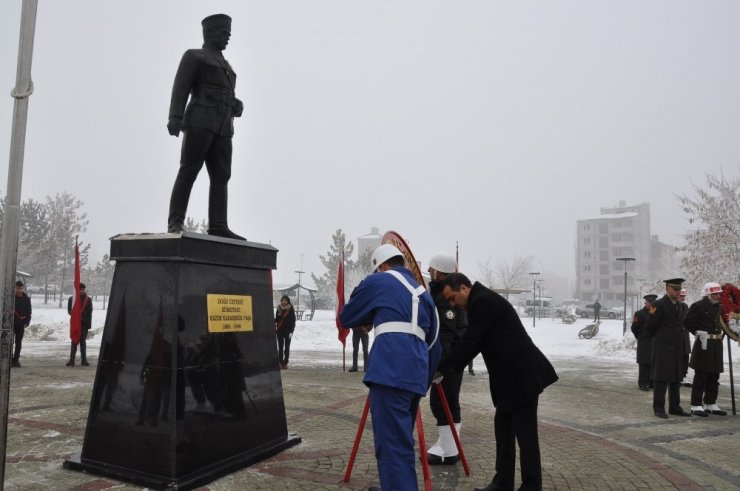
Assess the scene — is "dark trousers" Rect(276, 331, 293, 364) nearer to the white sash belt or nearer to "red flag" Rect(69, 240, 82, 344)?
"red flag" Rect(69, 240, 82, 344)

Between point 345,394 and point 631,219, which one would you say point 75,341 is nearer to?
point 345,394

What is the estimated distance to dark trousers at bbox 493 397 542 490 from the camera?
399cm

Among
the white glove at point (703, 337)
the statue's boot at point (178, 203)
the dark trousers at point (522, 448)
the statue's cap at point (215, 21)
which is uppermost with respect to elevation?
the statue's cap at point (215, 21)

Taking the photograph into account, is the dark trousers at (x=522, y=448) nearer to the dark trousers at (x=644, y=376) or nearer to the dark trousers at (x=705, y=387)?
the dark trousers at (x=705, y=387)

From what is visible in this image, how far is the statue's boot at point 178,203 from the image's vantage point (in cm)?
528

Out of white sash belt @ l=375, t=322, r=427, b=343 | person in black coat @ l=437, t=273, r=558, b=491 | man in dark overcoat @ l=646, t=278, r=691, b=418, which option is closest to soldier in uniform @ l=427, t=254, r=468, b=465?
person in black coat @ l=437, t=273, r=558, b=491

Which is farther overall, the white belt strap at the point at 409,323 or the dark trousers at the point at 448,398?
the dark trousers at the point at 448,398

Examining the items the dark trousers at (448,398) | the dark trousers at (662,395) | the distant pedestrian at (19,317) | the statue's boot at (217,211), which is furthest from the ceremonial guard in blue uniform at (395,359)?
the distant pedestrian at (19,317)

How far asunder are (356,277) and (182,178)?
45.0 metres

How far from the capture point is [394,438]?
3.48 metres

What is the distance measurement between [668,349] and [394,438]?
Result: 20.0 ft

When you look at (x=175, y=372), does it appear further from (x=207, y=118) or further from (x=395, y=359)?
(x=207, y=118)

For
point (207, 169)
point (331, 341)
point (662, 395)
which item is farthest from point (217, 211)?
point (331, 341)

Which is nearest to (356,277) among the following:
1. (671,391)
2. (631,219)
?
(671,391)
